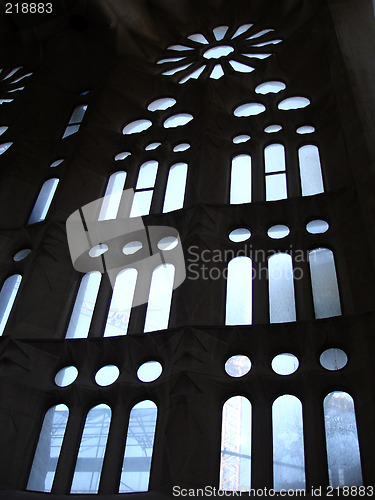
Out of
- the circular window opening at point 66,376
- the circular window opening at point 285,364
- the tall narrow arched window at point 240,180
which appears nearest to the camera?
the circular window opening at point 285,364

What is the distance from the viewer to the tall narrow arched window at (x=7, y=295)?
13923 millimetres

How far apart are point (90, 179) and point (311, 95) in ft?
23.1

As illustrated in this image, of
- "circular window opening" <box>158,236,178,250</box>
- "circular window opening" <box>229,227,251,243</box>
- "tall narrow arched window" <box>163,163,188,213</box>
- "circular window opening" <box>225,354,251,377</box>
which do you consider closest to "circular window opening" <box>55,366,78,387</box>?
"circular window opening" <box>225,354,251,377</box>

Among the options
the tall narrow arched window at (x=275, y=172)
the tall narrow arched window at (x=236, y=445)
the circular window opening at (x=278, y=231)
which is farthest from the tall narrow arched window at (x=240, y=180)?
the tall narrow arched window at (x=236, y=445)

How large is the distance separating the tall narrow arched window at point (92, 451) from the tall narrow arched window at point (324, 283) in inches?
180

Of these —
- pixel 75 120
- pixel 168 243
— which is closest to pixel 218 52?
pixel 75 120

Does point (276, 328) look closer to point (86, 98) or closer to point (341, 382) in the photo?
point (341, 382)

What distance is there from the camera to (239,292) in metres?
13.1

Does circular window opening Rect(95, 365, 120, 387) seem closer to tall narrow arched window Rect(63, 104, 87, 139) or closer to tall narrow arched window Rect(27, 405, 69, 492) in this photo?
tall narrow arched window Rect(27, 405, 69, 492)

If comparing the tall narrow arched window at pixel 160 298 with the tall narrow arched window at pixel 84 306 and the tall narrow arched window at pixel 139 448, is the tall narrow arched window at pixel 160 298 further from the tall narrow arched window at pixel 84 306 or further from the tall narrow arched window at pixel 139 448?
the tall narrow arched window at pixel 139 448

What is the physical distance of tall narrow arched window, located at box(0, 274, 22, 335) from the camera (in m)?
13.9

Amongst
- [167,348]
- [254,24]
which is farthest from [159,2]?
[167,348]

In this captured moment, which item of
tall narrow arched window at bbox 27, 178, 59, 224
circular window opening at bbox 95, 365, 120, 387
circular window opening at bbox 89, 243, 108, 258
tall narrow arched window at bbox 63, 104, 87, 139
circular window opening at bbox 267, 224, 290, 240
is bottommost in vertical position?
circular window opening at bbox 95, 365, 120, 387

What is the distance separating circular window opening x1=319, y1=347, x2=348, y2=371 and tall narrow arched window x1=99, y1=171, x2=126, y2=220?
7.19m
